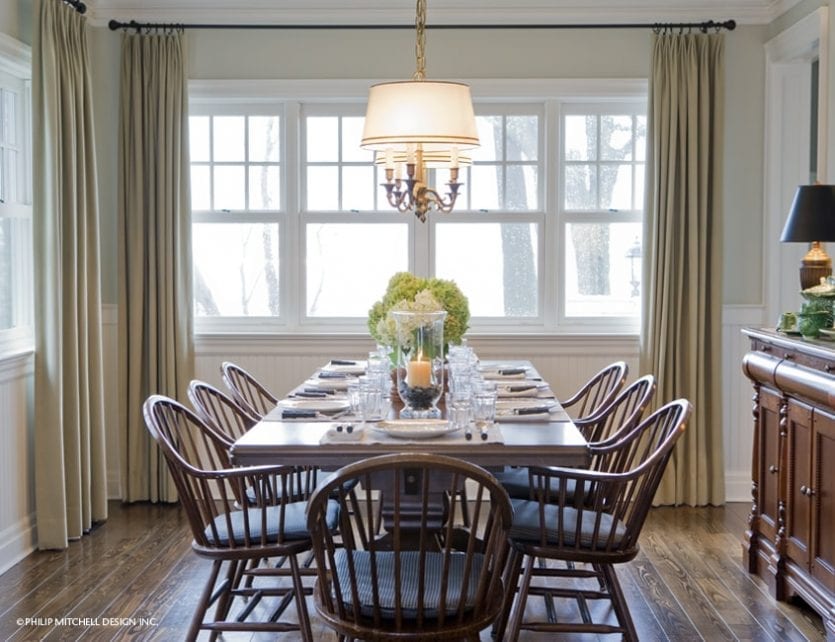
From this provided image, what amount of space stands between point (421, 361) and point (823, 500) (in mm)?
1512

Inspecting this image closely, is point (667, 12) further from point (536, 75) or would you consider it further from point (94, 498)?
point (94, 498)

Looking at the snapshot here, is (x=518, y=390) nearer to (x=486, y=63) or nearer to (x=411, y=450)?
(x=411, y=450)

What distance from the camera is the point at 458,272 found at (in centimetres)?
577

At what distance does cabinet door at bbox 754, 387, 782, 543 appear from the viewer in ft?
13.3

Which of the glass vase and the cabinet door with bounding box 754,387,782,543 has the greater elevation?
the glass vase

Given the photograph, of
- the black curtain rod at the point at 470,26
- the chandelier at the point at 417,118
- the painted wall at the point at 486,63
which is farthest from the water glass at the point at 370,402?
the black curtain rod at the point at 470,26

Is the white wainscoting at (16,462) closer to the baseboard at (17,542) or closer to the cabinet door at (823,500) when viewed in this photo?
the baseboard at (17,542)

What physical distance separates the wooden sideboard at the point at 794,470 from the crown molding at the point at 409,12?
7.05ft

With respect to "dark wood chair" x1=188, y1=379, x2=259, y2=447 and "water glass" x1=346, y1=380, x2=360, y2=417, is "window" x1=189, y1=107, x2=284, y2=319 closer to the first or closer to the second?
"dark wood chair" x1=188, y1=379, x2=259, y2=447

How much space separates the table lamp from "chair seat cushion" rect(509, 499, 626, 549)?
136 cm

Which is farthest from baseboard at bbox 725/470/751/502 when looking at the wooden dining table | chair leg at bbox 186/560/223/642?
chair leg at bbox 186/560/223/642

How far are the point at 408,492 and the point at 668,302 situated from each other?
9.27 ft

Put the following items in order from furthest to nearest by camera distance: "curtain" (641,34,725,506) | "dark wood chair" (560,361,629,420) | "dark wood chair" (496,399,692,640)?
"curtain" (641,34,725,506)
"dark wood chair" (560,361,629,420)
"dark wood chair" (496,399,692,640)

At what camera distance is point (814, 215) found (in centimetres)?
389
